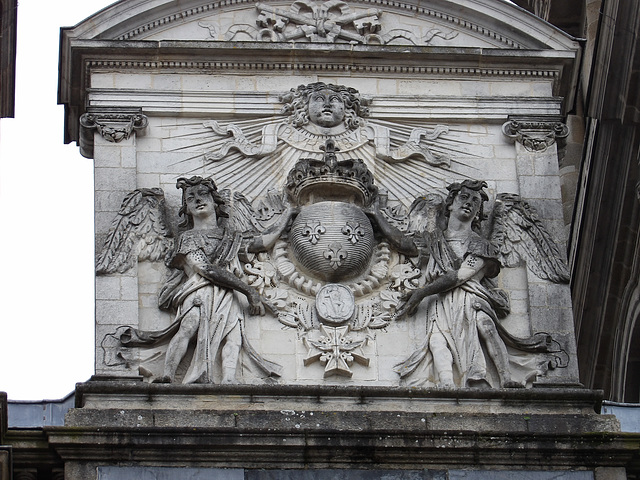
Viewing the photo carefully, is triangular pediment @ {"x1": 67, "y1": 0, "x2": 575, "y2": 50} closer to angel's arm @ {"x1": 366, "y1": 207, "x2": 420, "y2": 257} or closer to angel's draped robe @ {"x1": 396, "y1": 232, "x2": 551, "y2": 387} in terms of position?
angel's arm @ {"x1": 366, "y1": 207, "x2": 420, "y2": 257}

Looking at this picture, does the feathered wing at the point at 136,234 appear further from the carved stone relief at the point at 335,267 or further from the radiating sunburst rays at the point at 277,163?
the radiating sunburst rays at the point at 277,163

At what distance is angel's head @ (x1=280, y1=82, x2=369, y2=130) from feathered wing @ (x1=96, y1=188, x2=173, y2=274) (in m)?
1.75

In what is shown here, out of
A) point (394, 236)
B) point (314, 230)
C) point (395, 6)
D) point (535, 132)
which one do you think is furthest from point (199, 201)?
point (395, 6)

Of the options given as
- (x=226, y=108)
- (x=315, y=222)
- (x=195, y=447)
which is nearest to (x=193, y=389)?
(x=195, y=447)

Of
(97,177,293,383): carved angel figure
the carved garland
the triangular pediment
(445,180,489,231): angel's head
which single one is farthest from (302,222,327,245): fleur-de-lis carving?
the carved garland

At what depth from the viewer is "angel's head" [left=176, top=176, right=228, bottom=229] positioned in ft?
69.1

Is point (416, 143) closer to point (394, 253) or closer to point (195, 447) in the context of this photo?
point (394, 253)

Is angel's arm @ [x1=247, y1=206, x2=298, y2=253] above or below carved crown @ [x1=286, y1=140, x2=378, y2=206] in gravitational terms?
below

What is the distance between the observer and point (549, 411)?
65.4 ft

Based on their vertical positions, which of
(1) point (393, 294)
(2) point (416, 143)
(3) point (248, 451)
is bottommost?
(3) point (248, 451)

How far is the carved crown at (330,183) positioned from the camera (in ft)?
70.4

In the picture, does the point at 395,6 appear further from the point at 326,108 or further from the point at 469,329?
the point at 469,329

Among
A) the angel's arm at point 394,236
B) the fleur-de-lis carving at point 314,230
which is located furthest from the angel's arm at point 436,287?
the fleur-de-lis carving at point 314,230

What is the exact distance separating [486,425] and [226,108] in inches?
181
